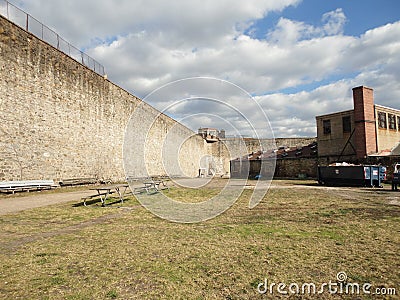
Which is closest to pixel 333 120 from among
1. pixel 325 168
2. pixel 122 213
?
pixel 325 168

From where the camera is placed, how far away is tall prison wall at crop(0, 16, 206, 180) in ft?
38.9

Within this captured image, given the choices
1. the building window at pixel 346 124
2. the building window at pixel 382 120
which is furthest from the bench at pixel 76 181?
the building window at pixel 382 120

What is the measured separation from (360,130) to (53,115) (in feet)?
67.9

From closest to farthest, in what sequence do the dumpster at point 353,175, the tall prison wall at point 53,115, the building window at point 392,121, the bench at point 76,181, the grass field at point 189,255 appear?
the grass field at point 189,255, the tall prison wall at point 53,115, the bench at point 76,181, the dumpster at point 353,175, the building window at point 392,121

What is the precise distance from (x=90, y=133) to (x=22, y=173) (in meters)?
5.95

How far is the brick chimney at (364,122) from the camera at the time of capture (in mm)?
21891

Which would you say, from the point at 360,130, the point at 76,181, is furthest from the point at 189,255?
the point at 360,130

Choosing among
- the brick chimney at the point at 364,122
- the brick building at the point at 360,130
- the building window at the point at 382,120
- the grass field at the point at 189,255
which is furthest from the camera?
the building window at the point at 382,120

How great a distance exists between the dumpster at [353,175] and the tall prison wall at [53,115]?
11.5 meters

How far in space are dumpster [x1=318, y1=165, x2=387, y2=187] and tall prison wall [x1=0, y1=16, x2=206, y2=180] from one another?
1155cm

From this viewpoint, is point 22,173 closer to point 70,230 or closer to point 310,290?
point 70,230

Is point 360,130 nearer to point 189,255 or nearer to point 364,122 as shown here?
point 364,122

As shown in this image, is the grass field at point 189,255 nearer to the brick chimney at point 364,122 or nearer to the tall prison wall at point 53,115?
the tall prison wall at point 53,115

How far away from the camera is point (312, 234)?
5.16m
